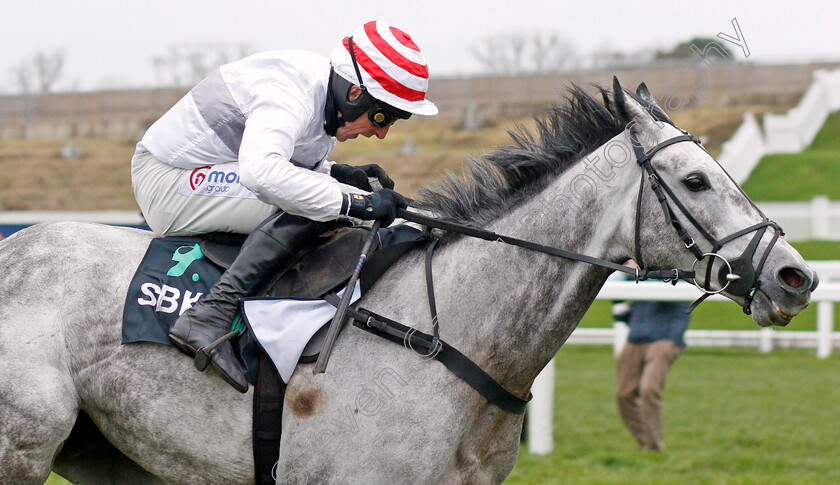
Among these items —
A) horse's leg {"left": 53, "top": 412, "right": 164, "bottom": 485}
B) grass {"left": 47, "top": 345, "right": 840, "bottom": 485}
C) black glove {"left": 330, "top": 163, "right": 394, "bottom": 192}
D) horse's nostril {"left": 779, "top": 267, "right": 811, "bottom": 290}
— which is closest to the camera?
horse's nostril {"left": 779, "top": 267, "right": 811, "bottom": 290}

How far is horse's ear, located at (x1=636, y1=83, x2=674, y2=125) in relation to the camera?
3.16 metres

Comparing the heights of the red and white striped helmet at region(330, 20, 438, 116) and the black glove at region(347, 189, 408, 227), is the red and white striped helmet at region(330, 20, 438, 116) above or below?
above

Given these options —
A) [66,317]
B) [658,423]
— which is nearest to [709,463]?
[658,423]

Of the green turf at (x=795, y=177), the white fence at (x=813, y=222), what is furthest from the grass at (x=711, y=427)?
the green turf at (x=795, y=177)

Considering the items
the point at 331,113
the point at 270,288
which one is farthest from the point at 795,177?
the point at 270,288

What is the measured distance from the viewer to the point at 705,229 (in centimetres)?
290

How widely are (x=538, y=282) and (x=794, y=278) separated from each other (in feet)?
2.70

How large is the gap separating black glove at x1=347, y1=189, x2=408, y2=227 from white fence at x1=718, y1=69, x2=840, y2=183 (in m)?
25.0

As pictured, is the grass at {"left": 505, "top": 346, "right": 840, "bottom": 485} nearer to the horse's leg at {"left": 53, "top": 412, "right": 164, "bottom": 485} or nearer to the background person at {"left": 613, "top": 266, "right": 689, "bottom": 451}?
the background person at {"left": 613, "top": 266, "right": 689, "bottom": 451}

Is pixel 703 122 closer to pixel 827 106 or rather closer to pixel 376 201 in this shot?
pixel 827 106

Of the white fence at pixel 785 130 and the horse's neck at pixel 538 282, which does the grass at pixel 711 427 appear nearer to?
the horse's neck at pixel 538 282

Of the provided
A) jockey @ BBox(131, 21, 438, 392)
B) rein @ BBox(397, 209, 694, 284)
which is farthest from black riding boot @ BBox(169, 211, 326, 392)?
rein @ BBox(397, 209, 694, 284)

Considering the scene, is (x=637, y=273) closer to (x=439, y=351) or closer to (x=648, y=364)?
(x=439, y=351)

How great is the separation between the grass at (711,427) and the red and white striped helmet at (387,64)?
11.2 feet
